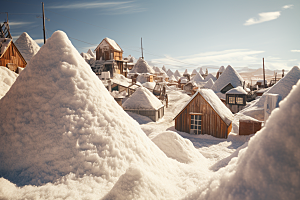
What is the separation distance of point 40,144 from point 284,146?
3406mm

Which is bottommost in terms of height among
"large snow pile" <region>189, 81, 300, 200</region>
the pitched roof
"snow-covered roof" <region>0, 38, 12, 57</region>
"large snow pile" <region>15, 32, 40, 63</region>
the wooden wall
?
"large snow pile" <region>189, 81, 300, 200</region>

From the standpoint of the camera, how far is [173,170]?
389 cm

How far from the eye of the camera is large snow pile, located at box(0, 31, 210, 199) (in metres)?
2.42

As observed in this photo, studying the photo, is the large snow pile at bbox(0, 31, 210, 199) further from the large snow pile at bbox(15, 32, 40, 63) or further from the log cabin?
the log cabin

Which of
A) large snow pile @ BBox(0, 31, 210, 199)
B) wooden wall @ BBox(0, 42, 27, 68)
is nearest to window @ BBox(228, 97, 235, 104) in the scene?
large snow pile @ BBox(0, 31, 210, 199)

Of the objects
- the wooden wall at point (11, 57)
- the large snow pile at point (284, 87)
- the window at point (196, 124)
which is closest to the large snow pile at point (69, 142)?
the wooden wall at point (11, 57)

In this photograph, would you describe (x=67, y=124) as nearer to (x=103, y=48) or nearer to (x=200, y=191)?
(x=200, y=191)

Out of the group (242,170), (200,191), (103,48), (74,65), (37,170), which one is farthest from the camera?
(103,48)

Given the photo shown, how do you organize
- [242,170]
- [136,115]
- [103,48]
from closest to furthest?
[242,170] → [136,115] → [103,48]

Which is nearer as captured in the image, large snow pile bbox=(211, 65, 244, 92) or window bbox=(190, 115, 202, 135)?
window bbox=(190, 115, 202, 135)

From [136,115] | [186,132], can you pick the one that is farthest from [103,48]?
[186,132]

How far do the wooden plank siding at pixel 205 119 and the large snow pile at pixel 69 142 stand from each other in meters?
8.80

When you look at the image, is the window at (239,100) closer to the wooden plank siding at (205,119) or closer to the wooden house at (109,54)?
the wooden plank siding at (205,119)

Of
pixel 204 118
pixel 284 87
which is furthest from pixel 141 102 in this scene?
pixel 284 87
